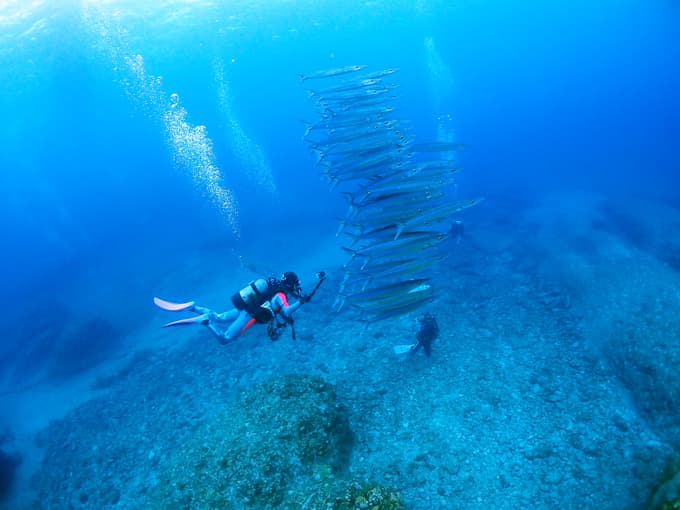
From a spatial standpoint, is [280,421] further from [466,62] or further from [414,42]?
[466,62]

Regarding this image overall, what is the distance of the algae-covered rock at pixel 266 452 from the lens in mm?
5195

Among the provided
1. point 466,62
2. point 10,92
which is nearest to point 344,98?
point 10,92

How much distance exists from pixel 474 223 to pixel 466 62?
429ft

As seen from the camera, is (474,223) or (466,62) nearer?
(474,223)

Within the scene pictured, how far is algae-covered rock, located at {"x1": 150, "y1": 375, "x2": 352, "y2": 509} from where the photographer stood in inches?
205

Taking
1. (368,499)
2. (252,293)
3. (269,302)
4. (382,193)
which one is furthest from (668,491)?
(252,293)

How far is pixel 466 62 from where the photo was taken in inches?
5022

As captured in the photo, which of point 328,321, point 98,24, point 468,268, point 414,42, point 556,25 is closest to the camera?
point 328,321

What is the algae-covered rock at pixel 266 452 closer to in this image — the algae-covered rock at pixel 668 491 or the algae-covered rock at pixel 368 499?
the algae-covered rock at pixel 368 499

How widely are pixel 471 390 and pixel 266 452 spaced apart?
4092 mm

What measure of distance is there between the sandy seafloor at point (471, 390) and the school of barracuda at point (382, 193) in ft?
7.99

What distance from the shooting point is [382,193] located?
671 cm

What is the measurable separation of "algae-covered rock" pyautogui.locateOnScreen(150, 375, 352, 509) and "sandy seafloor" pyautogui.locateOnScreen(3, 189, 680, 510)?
74 cm

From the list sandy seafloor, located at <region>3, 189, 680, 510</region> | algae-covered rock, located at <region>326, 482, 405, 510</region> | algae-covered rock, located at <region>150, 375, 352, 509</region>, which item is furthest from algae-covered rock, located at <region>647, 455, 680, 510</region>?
algae-covered rock, located at <region>150, 375, 352, 509</region>
